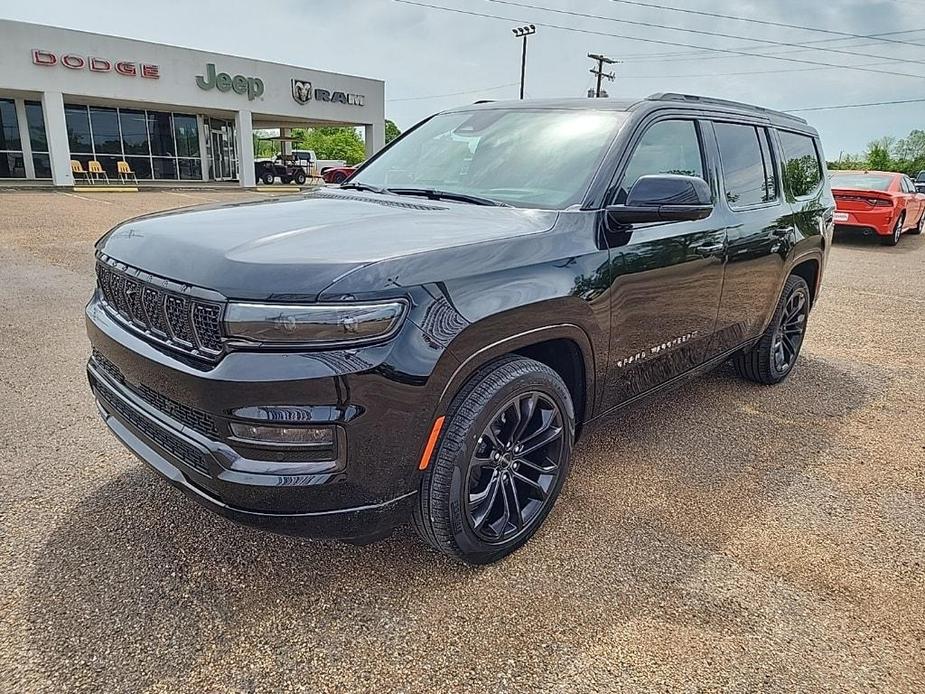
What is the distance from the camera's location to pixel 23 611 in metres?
2.29

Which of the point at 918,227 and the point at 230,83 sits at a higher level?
the point at 230,83

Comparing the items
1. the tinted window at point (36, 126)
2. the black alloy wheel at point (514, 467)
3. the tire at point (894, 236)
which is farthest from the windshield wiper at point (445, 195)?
the tinted window at point (36, 126)

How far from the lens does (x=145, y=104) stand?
2538 cm

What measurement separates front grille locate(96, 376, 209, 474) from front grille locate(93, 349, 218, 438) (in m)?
0.06

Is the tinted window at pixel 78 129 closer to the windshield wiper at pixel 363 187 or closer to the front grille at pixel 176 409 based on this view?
the windshield wiper at pixel 363 187

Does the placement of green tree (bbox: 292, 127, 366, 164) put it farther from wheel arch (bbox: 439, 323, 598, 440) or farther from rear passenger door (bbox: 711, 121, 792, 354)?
wheel arch (bbox: 439, 323, 598, 440)

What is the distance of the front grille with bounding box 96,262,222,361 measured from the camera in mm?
2059

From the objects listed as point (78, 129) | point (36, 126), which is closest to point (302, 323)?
point (78, 129)

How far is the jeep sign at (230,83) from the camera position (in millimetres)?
25234

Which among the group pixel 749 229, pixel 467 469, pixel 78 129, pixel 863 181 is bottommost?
pixel 467 469

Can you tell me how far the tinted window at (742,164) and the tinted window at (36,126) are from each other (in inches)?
1086

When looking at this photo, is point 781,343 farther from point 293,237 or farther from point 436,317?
point 293,237

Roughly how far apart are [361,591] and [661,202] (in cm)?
195

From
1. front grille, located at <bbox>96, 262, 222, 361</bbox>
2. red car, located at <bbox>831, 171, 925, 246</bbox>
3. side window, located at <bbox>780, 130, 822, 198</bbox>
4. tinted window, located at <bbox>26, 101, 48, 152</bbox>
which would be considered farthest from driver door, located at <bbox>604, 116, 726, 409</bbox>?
tinted window, located at <bbox>26, 101, 48, 152</bbox>
